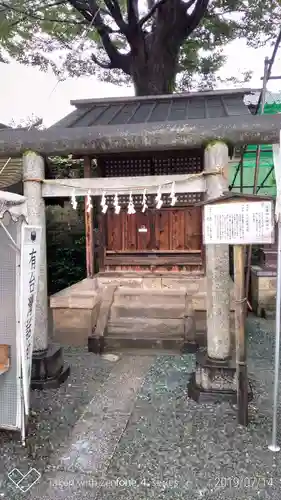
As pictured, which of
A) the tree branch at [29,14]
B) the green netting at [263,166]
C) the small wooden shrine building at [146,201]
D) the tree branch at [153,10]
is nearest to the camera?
the small wooden shrine building at [146,201]

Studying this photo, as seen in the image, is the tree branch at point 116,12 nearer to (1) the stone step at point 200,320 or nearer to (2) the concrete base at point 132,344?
(1) the stone step at point 200,320

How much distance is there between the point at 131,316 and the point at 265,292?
12.2 feet

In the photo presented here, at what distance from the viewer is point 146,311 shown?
7461mm

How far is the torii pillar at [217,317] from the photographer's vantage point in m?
4.54

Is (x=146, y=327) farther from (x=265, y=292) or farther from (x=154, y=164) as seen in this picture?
(x=154, y=164)

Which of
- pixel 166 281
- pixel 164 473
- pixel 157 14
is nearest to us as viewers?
pixel 164 473

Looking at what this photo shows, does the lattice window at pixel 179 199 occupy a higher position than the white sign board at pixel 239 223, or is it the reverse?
the lattice window at pixel 179 199

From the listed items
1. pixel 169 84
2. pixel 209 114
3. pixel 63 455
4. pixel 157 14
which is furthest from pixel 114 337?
pixel 157 14

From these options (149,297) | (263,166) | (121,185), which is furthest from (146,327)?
(263,166)

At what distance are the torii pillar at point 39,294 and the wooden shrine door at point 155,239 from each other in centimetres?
384

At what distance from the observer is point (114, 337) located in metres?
6.91

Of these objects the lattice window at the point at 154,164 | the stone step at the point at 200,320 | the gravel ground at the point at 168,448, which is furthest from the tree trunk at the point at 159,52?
the gravel ground at the point at 168,448

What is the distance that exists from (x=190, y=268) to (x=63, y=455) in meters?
5.67

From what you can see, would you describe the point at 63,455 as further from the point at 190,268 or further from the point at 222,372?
the point at 190,268
